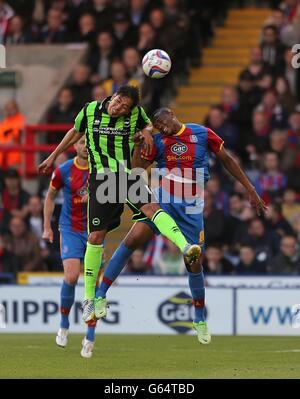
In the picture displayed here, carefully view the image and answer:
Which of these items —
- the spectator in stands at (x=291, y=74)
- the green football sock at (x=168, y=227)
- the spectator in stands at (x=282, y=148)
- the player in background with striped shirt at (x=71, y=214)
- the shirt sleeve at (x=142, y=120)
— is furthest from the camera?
the spectator in stands at (x=291, y=74)

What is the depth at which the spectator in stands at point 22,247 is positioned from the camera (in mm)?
21234

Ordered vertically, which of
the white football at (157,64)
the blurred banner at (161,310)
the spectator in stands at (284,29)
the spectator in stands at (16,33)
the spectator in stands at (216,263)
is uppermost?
the white football at (157,64)

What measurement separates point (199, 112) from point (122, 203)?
11211 mm

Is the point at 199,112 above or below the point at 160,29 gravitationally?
below

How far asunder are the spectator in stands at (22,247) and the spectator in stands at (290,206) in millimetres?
3960

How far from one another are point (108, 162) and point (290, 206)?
7.90 meters

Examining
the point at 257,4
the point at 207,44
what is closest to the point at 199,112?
the point at 207,44

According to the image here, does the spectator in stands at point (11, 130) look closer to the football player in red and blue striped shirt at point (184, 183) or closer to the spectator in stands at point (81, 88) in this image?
the spectator in stands at point (81, 88)

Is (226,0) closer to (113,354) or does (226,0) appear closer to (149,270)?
(149,270)

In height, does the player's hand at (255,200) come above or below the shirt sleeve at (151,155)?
below

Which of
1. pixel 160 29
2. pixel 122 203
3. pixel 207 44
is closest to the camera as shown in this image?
pixel 122 203

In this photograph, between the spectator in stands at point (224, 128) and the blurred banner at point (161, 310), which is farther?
the spectator in stands at point (224, 128)

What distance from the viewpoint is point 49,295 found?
19.0 metres

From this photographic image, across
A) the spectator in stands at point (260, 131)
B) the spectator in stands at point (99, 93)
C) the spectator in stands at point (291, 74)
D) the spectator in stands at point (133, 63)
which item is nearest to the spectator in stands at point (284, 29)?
the spectator in stands at point (291, 74)
